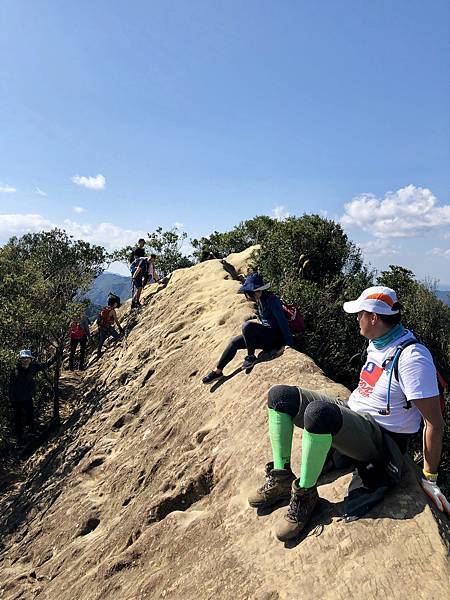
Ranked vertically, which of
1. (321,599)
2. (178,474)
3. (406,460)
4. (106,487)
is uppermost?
(406,460)

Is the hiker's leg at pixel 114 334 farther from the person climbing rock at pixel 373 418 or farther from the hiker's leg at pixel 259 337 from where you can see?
the person climbing rock at pixel 373 418

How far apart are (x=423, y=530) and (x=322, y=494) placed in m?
0.92

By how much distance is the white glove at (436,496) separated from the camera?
3.27m

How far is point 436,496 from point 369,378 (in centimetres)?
98

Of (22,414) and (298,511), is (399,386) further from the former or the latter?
(22,414)

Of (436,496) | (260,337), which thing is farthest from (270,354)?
(436,496)

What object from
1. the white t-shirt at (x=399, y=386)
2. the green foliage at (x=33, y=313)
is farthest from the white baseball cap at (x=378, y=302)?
the green foliage at (x=33, y=313)

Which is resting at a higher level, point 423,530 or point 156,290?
point 156,290

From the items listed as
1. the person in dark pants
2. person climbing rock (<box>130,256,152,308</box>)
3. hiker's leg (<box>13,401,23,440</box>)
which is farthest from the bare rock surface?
person climbing rock (<box>130,256,152,308</box>)

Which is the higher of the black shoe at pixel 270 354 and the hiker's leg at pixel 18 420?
the black shoe at pixel 270 354

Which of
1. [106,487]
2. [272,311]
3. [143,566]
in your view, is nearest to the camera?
[143,566]

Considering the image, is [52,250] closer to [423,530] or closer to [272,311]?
[272,311]

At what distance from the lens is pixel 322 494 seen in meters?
3.83

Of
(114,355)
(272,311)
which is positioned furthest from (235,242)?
(272,311)
